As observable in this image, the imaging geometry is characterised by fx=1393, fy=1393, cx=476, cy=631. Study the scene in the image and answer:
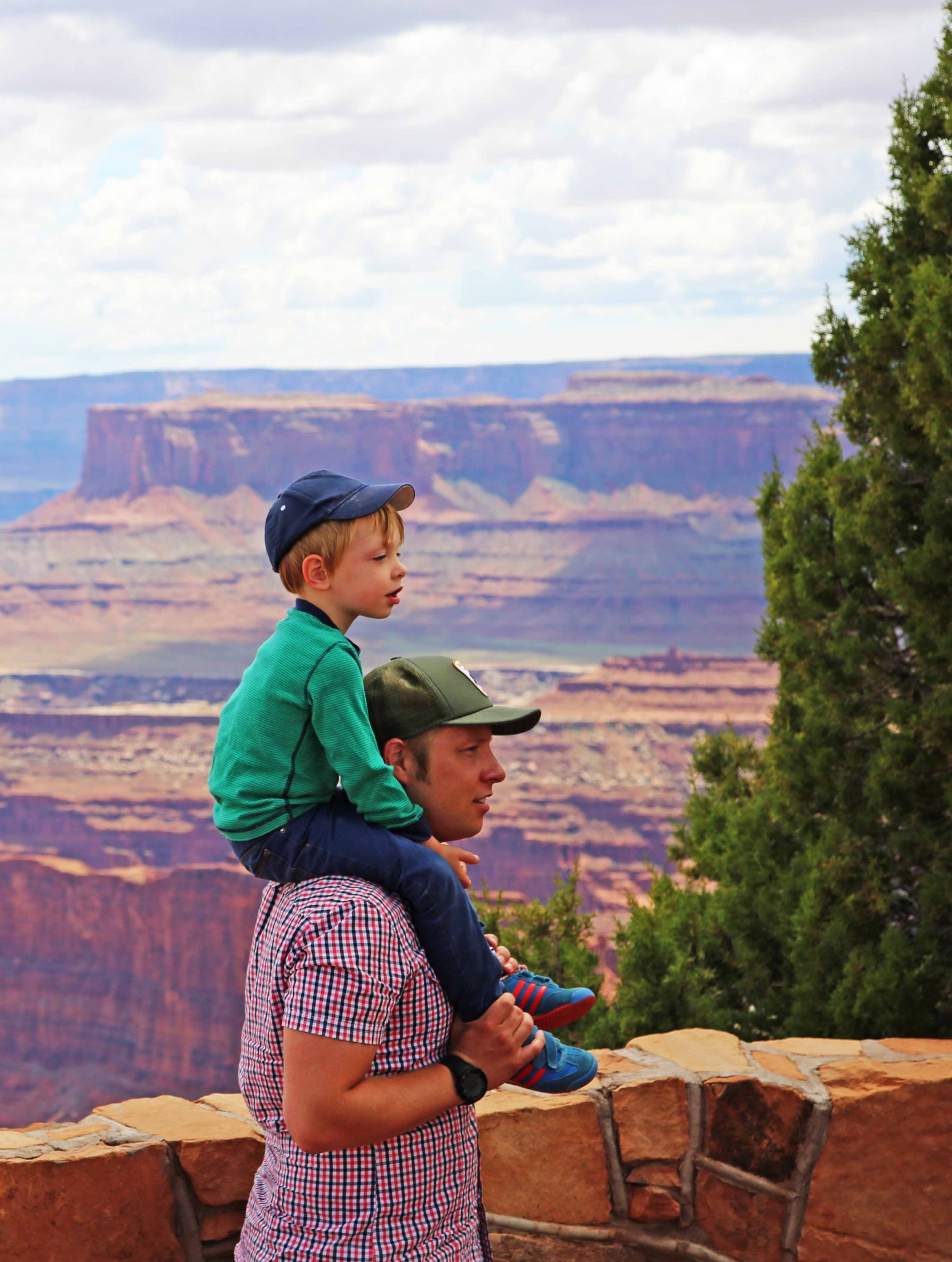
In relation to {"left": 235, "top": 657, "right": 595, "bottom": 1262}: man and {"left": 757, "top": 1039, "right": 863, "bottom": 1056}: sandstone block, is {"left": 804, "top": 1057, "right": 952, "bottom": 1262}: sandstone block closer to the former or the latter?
{"left": 757, "top": 1039, "right": 863, "bottom": 1056}: sandstone block

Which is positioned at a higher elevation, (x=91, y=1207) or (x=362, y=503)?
(x=362, y=503)

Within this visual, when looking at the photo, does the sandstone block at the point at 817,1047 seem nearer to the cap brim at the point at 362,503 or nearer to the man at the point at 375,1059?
the man at the point at 375,1059

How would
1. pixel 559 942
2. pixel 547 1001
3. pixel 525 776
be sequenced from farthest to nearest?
pixel 525 776
pixel 559 942
pixel 547 1001

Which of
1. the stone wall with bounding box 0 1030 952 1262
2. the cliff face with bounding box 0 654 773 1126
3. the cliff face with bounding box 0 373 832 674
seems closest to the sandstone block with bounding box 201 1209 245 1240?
the stone wall with bounding box 0 1030 952 1262

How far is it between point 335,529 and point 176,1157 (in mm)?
1483

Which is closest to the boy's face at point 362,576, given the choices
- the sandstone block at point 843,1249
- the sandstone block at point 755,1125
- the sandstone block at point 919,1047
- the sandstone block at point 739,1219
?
the sandstone block at point 755,1125

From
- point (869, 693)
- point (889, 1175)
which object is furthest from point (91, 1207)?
point (869, 693)

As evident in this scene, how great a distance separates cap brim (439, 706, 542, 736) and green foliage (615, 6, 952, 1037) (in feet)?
9.17

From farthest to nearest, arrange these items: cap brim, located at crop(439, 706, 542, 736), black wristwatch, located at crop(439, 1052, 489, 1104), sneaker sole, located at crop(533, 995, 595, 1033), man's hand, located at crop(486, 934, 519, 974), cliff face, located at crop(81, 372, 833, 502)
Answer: cliff face, located at crop(81, 372, 833, 502) → sneaker sole, located at crop(533, 995, 595, 1033) → man's hand, located at crop(486, 934, 519, 974) → cap brim, located at crop(439, 706, 542, 736) → black wristwatch, located at crop(439, 1052, 489, 1104)

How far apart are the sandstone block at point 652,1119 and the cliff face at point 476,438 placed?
103 m

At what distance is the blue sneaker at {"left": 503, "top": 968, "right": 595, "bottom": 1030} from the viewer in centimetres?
243

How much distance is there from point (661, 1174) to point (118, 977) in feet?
139

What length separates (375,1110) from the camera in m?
1.89

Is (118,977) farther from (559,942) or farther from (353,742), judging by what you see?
(353,742)
